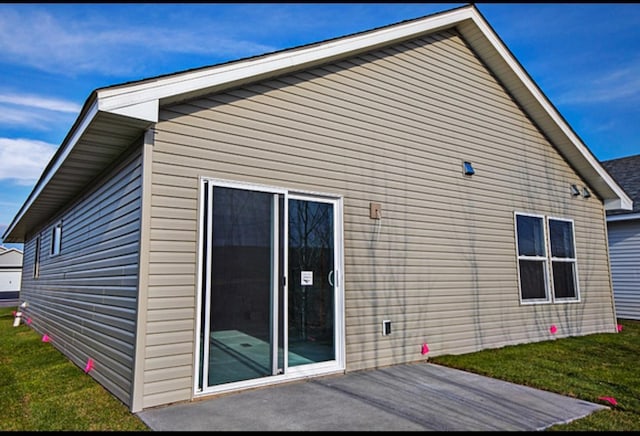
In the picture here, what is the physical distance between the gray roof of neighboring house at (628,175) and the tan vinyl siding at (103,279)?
11.3 meters

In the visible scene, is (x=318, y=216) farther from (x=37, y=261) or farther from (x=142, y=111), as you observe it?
(x=37, y=261)

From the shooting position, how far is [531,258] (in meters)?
7.06

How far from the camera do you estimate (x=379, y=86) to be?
561cm

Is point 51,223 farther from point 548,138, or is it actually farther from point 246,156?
point 548,138

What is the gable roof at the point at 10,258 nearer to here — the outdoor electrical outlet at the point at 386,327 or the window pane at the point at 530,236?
the outdoor electrical outlet at the point at 386,327

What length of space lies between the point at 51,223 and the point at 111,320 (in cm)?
606

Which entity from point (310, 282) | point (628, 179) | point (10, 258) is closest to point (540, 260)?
point (310, 282)

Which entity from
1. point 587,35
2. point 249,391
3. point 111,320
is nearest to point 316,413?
point 249,391

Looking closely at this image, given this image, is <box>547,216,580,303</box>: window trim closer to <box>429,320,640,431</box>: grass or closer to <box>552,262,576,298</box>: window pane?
<box>552,262,576,298</box>: window pane

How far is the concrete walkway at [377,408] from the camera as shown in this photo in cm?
308

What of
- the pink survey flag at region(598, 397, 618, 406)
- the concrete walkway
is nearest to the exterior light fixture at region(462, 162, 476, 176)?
the concrete walkway

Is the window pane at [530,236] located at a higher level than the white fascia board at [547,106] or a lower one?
lower

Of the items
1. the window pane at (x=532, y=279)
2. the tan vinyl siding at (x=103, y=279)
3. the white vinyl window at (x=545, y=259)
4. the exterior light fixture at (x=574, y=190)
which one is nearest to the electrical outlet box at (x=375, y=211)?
the tan vinyl siding at (x=103, y=279)

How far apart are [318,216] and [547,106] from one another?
16.4ft
